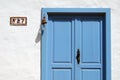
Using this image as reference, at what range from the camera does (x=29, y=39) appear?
7.01 m

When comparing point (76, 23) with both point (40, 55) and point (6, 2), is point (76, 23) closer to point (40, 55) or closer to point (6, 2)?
point (40, 55)

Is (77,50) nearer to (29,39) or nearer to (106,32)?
(106,32)

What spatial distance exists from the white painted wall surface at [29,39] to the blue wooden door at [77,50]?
0.85ft

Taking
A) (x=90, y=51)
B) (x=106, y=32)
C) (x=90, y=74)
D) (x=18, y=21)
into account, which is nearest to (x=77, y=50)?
(x=90, y=51)

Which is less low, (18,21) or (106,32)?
(18,21)

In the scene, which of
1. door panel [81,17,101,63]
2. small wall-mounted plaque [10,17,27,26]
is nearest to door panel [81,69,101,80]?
door panel [81,17,101,63]

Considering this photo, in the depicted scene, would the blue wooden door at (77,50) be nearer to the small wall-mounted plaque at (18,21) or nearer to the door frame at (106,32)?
the door frame at (106,32)

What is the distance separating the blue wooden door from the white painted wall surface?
0.26 metres

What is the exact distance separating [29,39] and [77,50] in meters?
1.03

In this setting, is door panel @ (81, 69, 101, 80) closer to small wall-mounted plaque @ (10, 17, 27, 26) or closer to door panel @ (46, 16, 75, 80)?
door panel @ (46, 16, 75, 80)

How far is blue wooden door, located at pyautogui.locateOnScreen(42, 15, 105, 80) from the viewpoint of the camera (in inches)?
280

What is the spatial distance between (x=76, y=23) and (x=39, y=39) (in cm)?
85

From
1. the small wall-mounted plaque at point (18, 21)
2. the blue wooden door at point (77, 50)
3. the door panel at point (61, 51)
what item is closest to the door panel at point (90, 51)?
the blue wooden door at point (77, 50)
